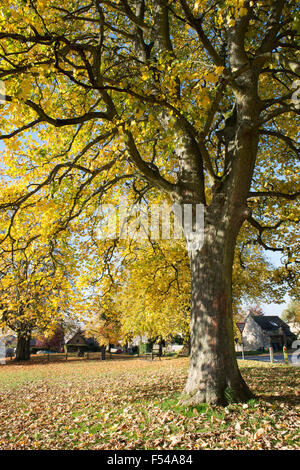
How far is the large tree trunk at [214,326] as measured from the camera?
5555mm

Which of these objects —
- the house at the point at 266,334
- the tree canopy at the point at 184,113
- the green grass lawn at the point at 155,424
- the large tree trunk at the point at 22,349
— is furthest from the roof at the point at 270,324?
the green grass lawn at the point at 155,424

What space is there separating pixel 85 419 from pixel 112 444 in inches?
67.8

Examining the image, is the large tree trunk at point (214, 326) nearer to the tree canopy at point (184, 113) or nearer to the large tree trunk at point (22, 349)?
the tree canopy at point (184, 113)

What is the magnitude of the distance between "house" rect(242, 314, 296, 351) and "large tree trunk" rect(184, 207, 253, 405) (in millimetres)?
51892

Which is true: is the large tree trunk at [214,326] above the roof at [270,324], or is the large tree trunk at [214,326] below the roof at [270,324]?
above

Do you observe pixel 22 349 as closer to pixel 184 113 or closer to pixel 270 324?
pixel 184 113

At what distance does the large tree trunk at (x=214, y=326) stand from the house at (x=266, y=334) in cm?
5189

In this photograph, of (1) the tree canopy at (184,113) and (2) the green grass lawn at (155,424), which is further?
(1) the tree canopy at (184,113)

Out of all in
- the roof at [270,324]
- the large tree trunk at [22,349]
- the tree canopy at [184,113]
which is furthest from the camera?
the roof at [270,324]

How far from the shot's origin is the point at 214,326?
564 centimetres

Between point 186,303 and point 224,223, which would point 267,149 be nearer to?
point 224,223

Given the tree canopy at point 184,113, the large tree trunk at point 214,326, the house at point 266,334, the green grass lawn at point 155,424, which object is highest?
the tree canopy at point 184,113

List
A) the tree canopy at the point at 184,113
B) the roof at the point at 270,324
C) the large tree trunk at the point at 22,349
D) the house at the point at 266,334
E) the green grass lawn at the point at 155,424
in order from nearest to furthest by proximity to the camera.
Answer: the green grass lawn at the point at 155,424
the tree canopy at the point at 184,113
the large tree trunk at the point at 22,349
the house at the point at 266,334
the roof at the point at 270,324

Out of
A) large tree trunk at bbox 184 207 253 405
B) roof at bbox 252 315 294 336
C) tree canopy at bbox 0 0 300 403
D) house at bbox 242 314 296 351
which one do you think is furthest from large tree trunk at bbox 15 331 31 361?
roof at bbox 252 315 294 336
